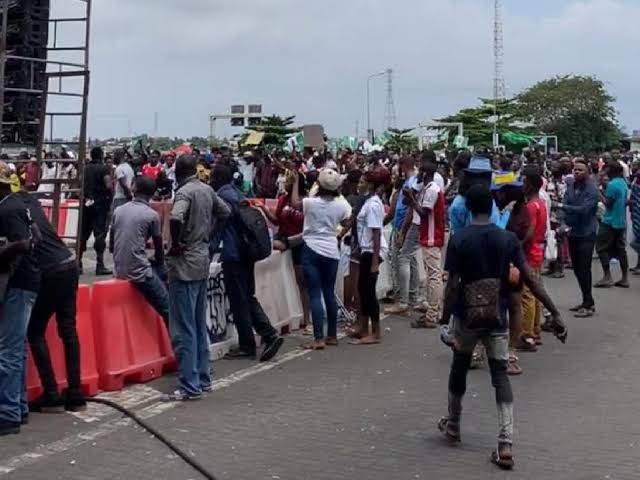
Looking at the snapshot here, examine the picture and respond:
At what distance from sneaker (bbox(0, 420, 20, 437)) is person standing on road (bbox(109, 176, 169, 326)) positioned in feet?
6.27

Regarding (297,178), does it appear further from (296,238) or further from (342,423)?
(342,423)

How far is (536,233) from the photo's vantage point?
9.86 meters

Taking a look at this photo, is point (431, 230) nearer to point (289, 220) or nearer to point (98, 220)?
point (289, 220)

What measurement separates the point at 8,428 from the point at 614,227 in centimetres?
1056

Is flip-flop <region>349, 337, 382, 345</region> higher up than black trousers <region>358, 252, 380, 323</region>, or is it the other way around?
black trousers <region>358, 252, 380, 323</region>

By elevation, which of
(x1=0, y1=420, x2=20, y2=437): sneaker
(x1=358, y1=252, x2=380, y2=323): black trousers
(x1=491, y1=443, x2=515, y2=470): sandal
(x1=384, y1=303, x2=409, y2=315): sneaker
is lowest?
(x1=491, y1=443, x2=515, y2=470): sandal

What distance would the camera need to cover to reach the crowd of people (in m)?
6.57

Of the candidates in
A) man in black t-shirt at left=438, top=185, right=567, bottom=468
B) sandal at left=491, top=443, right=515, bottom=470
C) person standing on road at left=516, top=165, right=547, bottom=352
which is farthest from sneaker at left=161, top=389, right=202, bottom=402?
person standing on road at left=516, top=165, right=547, bottom=352

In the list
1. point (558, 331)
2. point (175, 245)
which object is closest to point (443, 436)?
point (558, 331)

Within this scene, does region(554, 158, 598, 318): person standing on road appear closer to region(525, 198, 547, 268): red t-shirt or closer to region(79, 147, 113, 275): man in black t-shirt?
region(525, 198, 547, 268): red t-shirt

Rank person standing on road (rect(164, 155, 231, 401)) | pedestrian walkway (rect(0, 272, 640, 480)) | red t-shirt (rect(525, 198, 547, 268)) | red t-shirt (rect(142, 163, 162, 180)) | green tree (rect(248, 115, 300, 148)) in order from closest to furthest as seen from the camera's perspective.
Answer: pedestrian walkway (rect(0, 272, 640, 480)) → person standing on road (rect(164, 155, 231, 401)) → red t-shirt (rect(525, 198, 547, 268)) → red t-shirt (rect(142, 163, 162, 180)) → green tree (rect(248, 115, 300, 148))

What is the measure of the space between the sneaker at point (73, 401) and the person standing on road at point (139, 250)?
1309 mm

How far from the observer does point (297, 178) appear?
10875mm

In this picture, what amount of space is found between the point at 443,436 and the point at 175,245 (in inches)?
103
